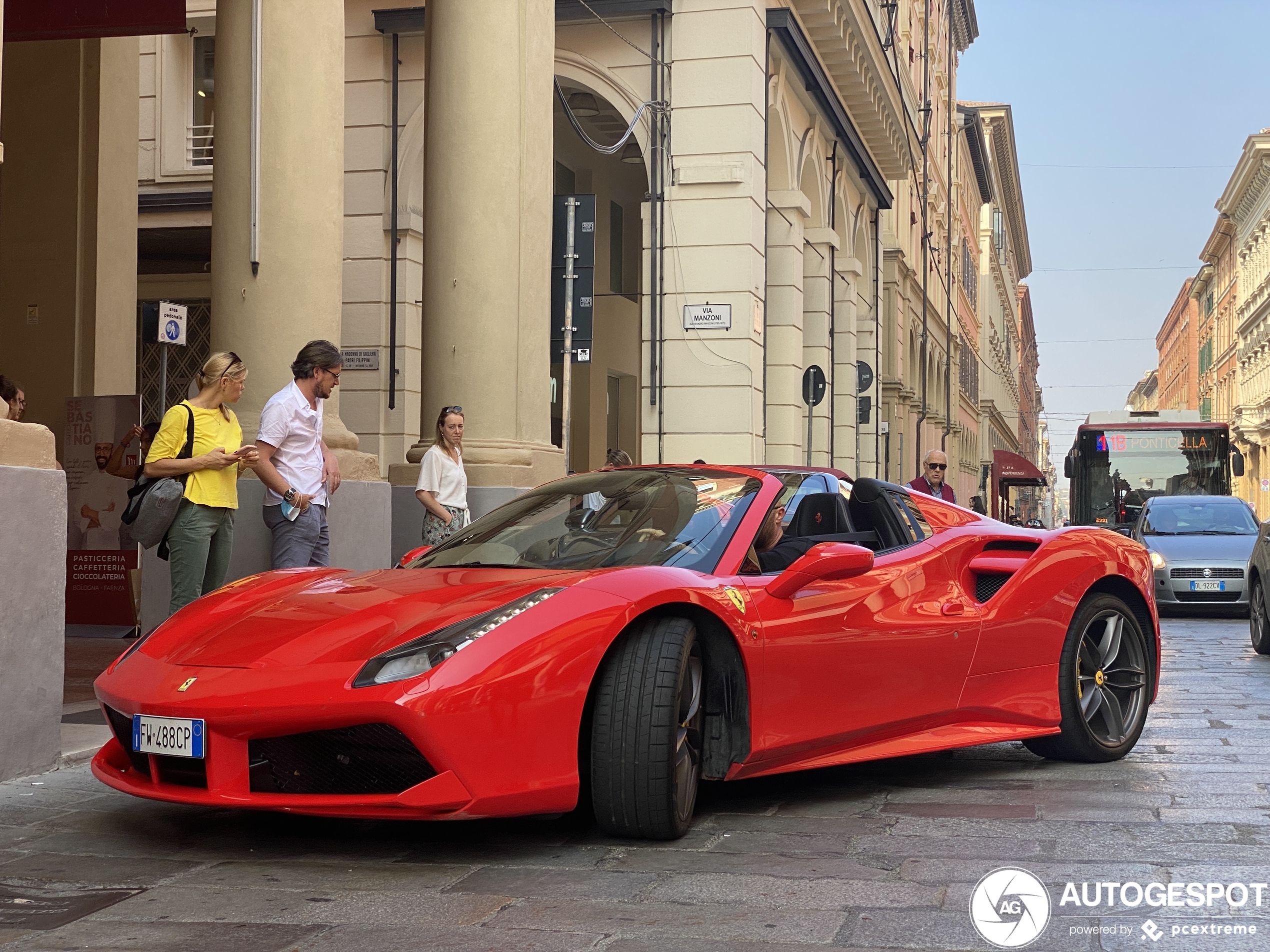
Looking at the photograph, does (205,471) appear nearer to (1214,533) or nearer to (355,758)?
(355,758)

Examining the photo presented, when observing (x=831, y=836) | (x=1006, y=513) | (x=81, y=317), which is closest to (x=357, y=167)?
(x=81, y=317)

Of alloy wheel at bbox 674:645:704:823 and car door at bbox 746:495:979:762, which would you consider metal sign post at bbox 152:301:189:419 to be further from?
alloy wheel at bbox 674:645:704:823

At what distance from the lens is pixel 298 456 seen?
8.20 metres

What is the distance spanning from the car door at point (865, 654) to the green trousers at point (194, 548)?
12.7 feet

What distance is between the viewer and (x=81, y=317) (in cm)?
1415

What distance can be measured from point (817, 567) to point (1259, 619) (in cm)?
819

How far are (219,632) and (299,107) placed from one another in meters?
5.69

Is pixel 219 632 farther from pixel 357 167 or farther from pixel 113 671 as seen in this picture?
pixel 357 167

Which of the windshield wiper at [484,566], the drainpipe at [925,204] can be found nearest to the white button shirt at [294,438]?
the windshield wiper at [484,566]

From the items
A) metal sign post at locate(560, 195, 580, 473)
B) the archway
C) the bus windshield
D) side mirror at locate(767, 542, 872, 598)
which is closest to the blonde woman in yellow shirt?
side mirror at locate(767, 542, 872, 598)

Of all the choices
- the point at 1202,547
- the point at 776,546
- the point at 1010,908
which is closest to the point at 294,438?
the point at 776,546

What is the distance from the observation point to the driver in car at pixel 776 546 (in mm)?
5062

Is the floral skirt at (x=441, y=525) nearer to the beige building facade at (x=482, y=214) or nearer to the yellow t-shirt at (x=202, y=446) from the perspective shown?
the beige building facade at (x=482, y=214)

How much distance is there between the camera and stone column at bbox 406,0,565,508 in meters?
11.5
